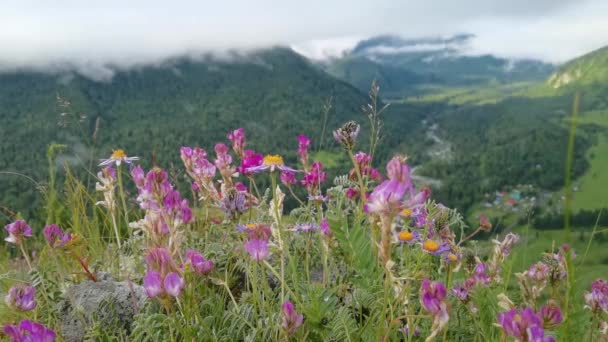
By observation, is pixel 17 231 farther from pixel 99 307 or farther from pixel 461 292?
pixel 461 292

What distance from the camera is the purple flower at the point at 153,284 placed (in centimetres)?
211

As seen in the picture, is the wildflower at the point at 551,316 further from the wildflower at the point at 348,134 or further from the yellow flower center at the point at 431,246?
the wildflower at the point at 348,134

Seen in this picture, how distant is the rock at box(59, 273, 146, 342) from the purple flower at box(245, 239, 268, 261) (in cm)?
120

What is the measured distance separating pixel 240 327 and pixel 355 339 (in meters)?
0.72

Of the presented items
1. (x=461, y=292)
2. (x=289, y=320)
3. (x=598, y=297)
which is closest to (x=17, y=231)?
(x=289, y=320)

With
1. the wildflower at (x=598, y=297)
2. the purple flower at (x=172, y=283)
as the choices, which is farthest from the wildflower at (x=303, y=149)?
the purple flower at (x=172, y=283)

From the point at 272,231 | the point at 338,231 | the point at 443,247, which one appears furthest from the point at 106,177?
the point at 443,247

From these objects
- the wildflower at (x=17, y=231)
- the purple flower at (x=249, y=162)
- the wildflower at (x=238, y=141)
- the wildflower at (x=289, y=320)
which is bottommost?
the wildflower at (x=289, y=320)

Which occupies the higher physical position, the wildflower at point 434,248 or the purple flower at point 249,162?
the purple flower at point 249,162

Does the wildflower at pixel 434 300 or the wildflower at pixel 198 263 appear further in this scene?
the wildflower at pixel 198 263

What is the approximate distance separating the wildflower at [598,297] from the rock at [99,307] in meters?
3.13

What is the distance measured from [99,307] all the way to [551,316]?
9.86 ft

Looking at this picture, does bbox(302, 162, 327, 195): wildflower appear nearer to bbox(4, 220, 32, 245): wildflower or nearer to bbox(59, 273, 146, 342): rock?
bbox(59, 273, 146, 342): rock

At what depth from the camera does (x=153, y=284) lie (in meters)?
2.12
